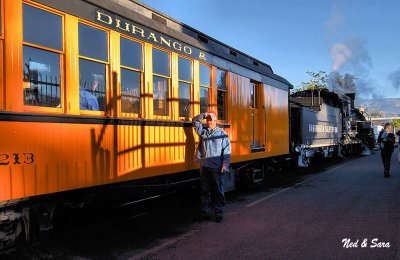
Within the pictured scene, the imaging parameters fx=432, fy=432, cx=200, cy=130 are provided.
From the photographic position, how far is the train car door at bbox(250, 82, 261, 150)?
10.3 meters

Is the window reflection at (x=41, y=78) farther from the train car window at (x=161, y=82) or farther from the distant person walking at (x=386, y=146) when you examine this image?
the distant person walking at (x=386, y=146)

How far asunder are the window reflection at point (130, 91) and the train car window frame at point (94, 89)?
334mm

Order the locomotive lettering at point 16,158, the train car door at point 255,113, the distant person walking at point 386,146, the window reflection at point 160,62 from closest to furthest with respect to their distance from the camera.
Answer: the locomotive lettering at point 16,158 < the window reflection at point 160,62 < the train car door at point 255,113 < the distant person walking at point 386,146

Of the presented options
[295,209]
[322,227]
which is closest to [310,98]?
[295,209]

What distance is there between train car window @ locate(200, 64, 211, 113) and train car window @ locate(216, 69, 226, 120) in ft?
1.33

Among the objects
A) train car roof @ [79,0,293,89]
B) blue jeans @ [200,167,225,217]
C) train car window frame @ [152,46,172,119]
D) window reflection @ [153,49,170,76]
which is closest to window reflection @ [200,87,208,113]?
train car roof @ [79,0,293,89]

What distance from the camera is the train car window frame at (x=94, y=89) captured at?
5.26m

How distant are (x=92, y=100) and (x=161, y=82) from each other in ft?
5.27

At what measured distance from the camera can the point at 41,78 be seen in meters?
4.73

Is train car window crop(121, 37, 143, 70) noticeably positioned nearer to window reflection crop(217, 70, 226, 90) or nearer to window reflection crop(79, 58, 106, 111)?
window reflection crop(79, 58, 106, 111)

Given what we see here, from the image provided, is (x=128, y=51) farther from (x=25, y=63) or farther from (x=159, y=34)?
(x=25, y=63)

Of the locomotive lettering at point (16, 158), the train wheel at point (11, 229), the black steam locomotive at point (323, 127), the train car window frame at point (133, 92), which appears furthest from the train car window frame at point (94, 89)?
the black steam locomotive at point (323, 127)

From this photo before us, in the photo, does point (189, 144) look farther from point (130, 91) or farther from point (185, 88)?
point (130, 91)

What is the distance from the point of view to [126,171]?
5.92 meters
